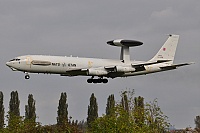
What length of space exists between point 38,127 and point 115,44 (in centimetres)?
1965

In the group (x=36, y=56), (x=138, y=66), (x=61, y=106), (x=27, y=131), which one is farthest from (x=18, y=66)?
(x=61, y=106)

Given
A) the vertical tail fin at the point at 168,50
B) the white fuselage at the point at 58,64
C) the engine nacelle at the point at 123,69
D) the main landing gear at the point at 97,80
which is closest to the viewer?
the white fuselage at the point at 58,64

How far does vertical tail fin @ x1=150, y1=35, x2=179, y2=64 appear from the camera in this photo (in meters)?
131

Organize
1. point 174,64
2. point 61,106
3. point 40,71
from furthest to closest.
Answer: point 61,106, point 174,64, point 40,71

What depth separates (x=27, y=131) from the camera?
385ft

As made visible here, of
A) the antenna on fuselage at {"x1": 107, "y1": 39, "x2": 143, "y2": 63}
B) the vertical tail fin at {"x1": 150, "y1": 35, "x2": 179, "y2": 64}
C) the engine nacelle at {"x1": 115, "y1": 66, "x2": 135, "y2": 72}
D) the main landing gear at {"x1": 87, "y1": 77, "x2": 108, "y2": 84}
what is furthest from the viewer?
the vertical tail fin at {"x1": 150, "y1": 35, "x2": 179, "y2": 64}

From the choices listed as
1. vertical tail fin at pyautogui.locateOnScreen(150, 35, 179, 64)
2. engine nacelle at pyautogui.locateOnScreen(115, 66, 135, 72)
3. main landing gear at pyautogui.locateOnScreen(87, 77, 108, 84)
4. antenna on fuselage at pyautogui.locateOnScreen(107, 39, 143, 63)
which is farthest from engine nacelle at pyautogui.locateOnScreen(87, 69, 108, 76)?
vertical tail fin at pyautogui.locateOnScreen(150, 35, 179, 64)

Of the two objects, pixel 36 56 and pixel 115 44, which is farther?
pixel 115 44

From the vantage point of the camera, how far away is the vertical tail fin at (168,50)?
429ft

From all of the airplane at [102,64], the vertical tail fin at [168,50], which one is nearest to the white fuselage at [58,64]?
the airplane at [102,64]

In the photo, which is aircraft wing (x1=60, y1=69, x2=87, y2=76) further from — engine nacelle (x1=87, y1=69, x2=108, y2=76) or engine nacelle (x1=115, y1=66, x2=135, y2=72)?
engine nacelle (x1=115, y1=66, x2=135, y2=72)

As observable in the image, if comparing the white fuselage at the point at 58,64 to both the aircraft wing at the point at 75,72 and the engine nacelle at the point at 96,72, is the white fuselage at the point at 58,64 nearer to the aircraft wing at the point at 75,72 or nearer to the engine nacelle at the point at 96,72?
the aircraft wing at the point at 75,72

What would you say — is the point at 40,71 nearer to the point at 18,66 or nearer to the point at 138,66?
the point at 18,66

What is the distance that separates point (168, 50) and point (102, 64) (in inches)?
696
